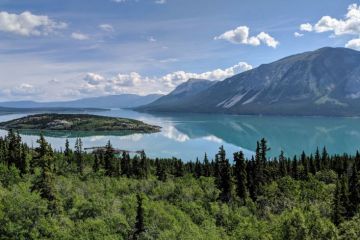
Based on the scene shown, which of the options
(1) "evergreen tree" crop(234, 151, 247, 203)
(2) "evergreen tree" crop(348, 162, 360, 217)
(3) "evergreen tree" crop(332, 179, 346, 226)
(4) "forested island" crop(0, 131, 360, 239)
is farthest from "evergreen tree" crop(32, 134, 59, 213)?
(2) "evergreen tree" crop(348, 162, 360, 217)

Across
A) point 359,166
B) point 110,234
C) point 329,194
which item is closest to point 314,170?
point 359,166

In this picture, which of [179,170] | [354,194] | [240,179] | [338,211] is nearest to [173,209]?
[338,211]

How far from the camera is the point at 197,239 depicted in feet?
184

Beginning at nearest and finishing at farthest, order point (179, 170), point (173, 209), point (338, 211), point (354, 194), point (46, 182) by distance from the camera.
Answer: point (46, 182), point (173, 209), point (338, 211), point (354, 194), point (179, 170)

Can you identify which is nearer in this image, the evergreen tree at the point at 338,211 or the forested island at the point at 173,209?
the forested island at the point at 173,209

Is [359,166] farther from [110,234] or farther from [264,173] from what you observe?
[110,234]

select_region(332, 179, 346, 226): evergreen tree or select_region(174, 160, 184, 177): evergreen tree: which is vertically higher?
select_region(332, 179, 346, 226): evergreen tree

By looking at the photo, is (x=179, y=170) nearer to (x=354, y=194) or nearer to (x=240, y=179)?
(x=240, y=179)

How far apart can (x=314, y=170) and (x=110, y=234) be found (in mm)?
122236

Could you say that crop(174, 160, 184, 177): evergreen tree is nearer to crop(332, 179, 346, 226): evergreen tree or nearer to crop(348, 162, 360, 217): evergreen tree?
crop(348, 162, 360, 217): evergreen tree

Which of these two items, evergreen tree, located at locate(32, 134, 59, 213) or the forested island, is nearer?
the forested island

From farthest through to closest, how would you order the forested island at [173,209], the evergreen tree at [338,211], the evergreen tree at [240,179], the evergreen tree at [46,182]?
the evergreen tree at [240,179] < the evergreen tree at [338,211] < the evergreen tree at [46,182] < the forested island at [173,209]

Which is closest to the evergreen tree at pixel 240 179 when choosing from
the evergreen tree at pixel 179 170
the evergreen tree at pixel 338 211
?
the evergreen tree at pixel 338 211

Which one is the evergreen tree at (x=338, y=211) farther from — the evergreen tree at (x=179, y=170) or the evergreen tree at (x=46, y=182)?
the evergreen tree at (x=179, y=170)
